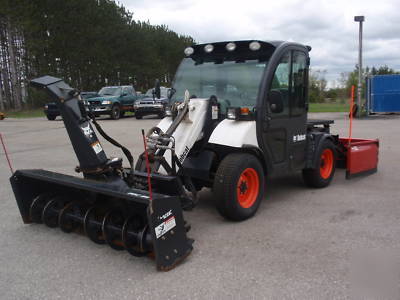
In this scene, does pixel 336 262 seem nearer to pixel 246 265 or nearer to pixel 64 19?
pixel 246 265

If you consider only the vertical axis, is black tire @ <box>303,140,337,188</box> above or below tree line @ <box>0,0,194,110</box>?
below

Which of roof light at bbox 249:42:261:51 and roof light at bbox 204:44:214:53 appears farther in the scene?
roof light at bbox 204:44:214:53

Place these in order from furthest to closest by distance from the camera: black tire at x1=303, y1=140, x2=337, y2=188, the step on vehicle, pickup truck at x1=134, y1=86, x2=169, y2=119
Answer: pickup truck at x1=134, y1=86, x2=169, y2=119, black tire at x1=303, y1=140, x2=337, y2=188, the step on vehicle

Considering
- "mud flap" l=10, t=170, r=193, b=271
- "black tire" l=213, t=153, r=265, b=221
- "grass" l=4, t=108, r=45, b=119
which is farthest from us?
"grass" l=4, t=108, r=45, b=119

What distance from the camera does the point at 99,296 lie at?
10.1ft

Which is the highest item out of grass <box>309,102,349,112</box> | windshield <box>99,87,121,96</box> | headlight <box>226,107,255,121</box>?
windshield <box>99,87,121,96</box>

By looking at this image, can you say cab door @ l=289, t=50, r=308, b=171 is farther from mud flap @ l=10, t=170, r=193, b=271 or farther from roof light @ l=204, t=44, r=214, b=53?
mud flap @ l=10, t=170, r=193, b=271

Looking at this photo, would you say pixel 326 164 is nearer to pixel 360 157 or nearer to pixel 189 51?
pixel 360 157

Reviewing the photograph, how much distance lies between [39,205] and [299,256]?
3040 millimetres

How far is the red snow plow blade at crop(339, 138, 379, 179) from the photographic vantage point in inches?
250

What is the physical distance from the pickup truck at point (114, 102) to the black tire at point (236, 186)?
1650 centimetres

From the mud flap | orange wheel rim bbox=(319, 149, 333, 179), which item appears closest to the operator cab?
orange wheel rim bbox=(319, 149, 333, 179)

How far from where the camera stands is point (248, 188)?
475 cm

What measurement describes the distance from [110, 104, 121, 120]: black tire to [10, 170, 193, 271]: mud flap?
1646cm
